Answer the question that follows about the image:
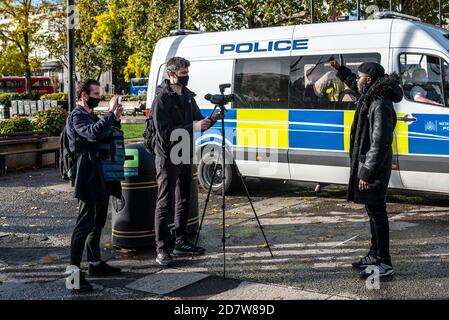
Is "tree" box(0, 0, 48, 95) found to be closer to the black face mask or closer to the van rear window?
the van rear window

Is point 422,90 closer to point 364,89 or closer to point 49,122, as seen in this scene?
point 364,89

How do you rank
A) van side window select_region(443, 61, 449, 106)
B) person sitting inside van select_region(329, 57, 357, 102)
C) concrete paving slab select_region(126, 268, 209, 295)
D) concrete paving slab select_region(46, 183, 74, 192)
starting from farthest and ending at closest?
concrete paving slab select_region(46, 183, 74, 192), van side window select_region(443, 61, 449, 106), person sitting inside van select_region(329, 57, 357, 102), concrete paving slab select_region(126, 268, 209, 295)

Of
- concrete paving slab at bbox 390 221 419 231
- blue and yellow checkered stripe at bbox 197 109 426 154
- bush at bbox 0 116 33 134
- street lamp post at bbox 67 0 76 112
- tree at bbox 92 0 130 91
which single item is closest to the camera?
concrete paving slab at bbox 390 221 419 231

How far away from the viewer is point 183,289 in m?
5.49

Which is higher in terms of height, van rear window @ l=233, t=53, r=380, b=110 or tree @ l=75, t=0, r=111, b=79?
tree @ l=75, t=0, r=111, b=79

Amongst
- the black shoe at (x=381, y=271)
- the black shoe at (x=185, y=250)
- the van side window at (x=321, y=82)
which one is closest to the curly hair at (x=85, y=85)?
the black shoe at (x=185, y=250)

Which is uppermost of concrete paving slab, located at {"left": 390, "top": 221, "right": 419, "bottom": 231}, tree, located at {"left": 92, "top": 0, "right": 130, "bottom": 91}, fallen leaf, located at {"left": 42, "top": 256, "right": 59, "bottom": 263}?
tree, located at {"left": 92, "top": 0, "right": 130, "bottom": 91}

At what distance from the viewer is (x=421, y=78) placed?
28.5 ft

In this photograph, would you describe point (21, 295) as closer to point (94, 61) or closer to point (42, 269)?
point (42, 269)

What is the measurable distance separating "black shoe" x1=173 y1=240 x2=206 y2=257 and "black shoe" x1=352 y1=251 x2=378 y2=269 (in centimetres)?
164

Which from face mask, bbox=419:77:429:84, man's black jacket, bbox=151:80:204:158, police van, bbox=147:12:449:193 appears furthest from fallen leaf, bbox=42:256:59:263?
face mask, bbox=419:77:429:84

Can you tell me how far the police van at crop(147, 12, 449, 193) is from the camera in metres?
8.55

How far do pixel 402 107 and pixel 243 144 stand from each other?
8.76 feet

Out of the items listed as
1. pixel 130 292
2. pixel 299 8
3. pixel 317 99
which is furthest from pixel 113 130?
pixel 299 8
